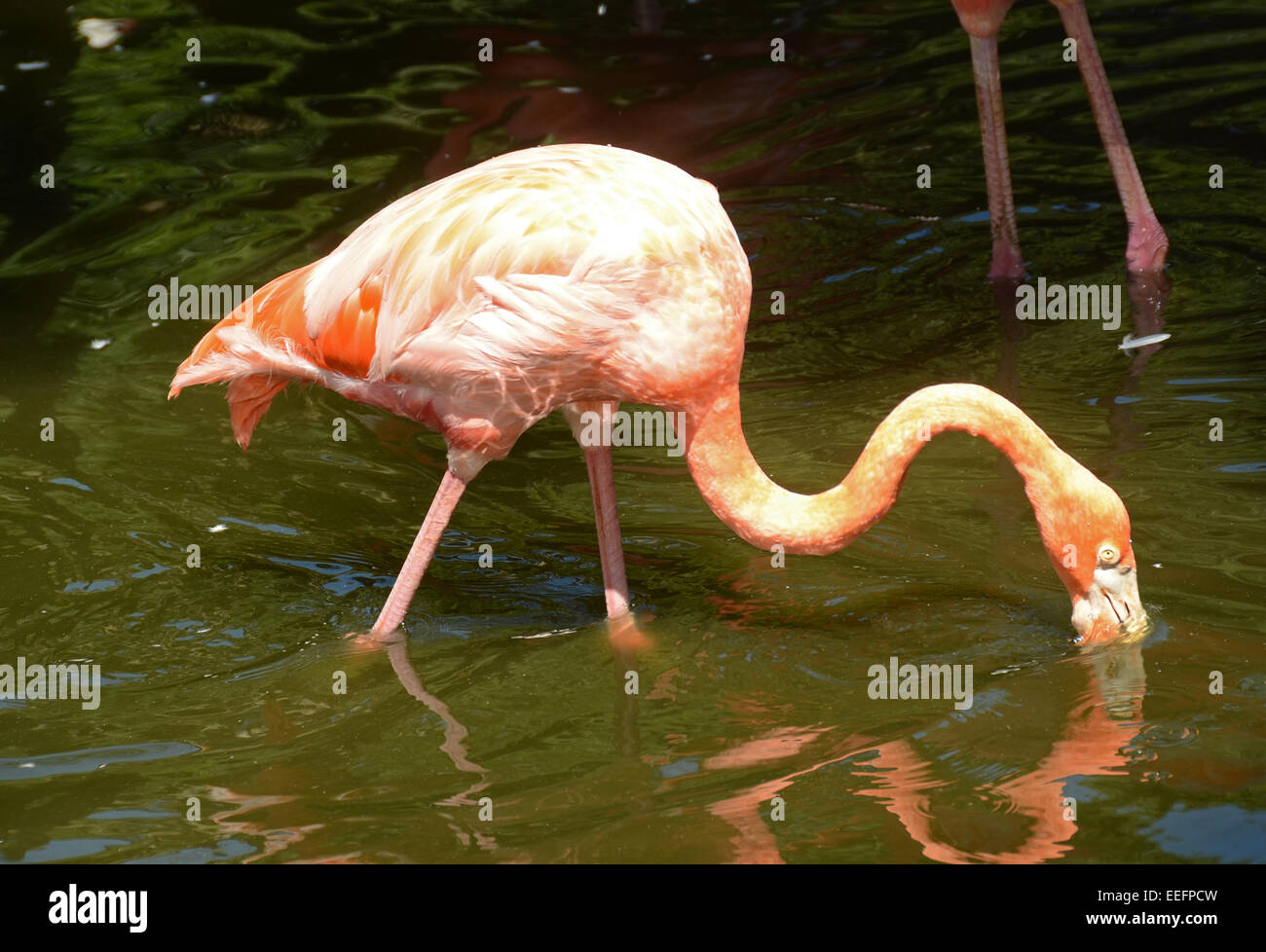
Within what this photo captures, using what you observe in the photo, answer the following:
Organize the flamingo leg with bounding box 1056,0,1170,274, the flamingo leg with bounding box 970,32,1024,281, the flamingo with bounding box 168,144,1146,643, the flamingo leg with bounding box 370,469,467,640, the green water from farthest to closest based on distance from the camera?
the flamingo leg with bounding box 970,32,1024,281 < the flamingo leg with bounding box 1056,0,1170,274 < the flamingo leg with bounding box 370,469,467,640 < the flamingo with bounding box 168,144,1146,643 < the green water

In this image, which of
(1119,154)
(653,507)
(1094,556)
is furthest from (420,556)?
(1119,154)

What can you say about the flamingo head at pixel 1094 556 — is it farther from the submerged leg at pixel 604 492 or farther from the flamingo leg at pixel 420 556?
the flamingo leg at pixel 420 556

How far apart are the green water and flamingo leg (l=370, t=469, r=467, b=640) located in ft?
0.32

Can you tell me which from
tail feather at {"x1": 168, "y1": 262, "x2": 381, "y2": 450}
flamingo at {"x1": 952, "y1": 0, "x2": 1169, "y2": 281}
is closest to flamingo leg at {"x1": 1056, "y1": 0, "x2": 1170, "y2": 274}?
flamingo at {"x1": 952, "y1": 0, "x2": 1169, "y2": 281}

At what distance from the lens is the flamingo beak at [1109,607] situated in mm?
3990

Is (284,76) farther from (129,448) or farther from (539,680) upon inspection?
(539,680)

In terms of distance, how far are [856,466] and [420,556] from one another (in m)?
1.27

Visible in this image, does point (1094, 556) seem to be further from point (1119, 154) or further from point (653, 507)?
point (1119, 154)

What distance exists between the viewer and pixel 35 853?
348 cm

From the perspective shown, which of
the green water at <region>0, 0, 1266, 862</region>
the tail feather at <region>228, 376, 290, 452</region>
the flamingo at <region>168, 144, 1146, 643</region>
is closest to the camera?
the green water at <region>0, 0, 1266, 862</region>

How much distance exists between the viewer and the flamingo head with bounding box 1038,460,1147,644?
3.93 m

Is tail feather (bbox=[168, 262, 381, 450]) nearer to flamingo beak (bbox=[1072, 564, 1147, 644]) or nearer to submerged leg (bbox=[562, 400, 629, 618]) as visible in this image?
submerged leg (bbox=[562, 400, 629, 618])

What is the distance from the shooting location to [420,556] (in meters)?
4.36

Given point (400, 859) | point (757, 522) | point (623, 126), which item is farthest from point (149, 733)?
point (623, 126)
